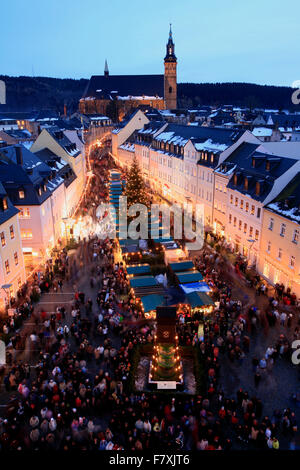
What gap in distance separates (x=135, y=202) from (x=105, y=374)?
89.9 ft

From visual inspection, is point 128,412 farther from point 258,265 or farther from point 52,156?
point 52,156

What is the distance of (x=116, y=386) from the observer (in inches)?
747

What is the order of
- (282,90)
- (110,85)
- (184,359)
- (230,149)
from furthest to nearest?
(282,90) → (110,85) → (230,149) → (184,359)

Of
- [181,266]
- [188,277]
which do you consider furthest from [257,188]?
[188,277]

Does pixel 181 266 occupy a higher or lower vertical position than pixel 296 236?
lower

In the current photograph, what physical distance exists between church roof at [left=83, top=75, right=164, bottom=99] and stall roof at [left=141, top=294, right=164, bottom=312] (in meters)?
139

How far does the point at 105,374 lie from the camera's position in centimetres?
1919

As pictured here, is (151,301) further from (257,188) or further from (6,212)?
(257,188)

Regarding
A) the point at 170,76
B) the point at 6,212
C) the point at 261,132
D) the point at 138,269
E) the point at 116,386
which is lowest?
the point at 116,386

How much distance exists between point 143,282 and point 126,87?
465ft

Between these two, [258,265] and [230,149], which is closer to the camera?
[258,265]

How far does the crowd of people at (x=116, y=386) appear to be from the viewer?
15820mm

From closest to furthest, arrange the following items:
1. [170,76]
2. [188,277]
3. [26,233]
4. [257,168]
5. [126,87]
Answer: [188,277]
[257,168]
[26,233]
[170,76]
[126,87]

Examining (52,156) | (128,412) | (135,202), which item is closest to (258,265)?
(135,202)
